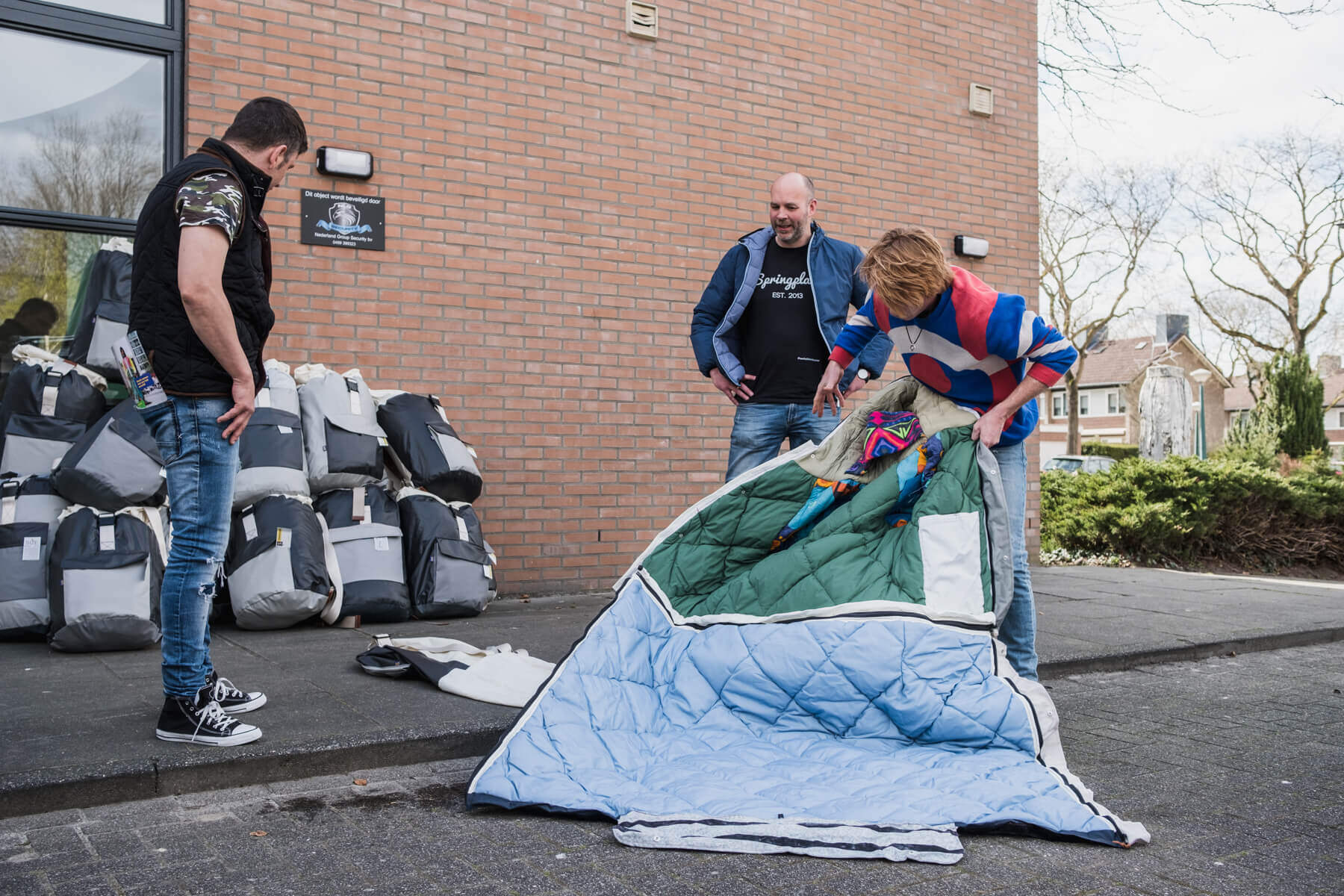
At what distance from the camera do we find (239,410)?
134 inches

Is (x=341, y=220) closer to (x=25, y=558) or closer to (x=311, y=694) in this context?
(x=25, y=558)

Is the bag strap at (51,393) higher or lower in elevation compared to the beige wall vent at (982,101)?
lower

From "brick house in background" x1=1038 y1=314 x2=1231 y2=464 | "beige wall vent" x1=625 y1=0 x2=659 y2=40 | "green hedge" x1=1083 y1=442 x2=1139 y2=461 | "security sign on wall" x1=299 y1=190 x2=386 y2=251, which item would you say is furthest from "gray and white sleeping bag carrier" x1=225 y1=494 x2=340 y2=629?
"brick house in background" x1=1038 y1=314 x2=1231 y2=464

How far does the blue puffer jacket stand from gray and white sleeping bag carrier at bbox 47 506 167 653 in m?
2.81

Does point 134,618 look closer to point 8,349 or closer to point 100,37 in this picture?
point 8,349

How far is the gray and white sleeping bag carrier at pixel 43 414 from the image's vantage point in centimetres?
519

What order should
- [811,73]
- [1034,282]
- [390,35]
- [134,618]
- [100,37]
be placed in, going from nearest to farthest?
[134,618], [100,37], [390,35], [811,73], [1034,282]

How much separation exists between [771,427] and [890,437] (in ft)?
4.37

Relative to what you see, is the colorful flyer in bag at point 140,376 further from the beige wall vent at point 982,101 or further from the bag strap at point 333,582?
the beige wall vent at point 982,101

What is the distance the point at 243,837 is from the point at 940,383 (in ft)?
9.02

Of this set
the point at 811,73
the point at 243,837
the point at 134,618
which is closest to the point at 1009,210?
the point at 811,73

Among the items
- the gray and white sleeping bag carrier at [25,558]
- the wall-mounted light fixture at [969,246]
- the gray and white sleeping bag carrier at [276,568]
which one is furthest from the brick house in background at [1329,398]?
the gray and white sleeping bag carrier at [25,558]

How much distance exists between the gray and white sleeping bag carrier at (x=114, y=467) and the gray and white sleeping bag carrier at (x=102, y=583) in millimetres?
83

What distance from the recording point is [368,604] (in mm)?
5559
